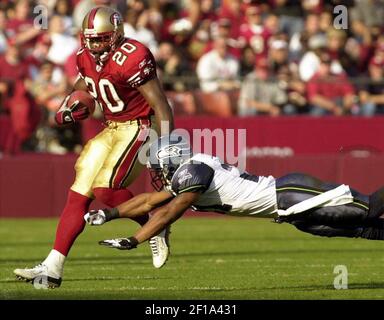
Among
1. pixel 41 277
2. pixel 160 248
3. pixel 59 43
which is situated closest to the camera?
pixel 41 277

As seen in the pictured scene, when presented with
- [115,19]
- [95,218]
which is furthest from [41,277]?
[115,19]

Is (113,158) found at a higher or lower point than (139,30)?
lower

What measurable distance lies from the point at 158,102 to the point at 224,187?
1210 millimetres

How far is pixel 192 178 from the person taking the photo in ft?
27.0

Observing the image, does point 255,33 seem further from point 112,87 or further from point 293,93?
point 112,87

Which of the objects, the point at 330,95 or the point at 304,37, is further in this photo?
the point at 304,37

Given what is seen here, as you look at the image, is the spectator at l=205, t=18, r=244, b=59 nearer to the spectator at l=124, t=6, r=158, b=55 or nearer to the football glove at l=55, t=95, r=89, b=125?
the spectator at l=124, t=6, r=158, b=55

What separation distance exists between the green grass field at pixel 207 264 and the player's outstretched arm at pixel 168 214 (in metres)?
0.46

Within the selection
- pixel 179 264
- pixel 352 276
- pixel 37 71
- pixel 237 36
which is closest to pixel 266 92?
pixel 237 36

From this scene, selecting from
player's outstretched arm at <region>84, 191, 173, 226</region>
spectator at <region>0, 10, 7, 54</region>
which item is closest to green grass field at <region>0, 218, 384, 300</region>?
player's outstretched arm at <region>84, 191, 173, 226</region>

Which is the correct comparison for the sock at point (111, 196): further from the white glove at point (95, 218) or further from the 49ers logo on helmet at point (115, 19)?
the 49ers logo on helmet at point (115, 19)

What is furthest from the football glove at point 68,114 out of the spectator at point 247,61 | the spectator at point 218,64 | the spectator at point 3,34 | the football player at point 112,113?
the spectator at point 247,61

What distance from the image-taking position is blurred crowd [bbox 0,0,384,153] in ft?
55.4

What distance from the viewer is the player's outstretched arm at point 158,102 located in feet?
30.0
